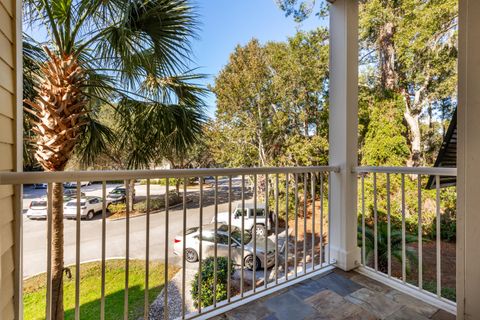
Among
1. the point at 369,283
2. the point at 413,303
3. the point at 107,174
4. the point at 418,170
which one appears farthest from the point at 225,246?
the point at 107,174

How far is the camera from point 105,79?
2.48 meters

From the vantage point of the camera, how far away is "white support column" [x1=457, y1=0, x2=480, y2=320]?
4.13 ft

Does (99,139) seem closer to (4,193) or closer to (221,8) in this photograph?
(4,193)

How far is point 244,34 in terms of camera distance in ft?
27.5

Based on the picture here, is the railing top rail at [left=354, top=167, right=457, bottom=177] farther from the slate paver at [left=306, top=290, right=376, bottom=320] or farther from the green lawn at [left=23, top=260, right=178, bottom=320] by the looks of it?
the green lawn at [left=23, top=260, right=178, bottom=320]

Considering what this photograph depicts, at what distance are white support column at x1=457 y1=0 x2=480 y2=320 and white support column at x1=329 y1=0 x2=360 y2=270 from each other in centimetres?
87

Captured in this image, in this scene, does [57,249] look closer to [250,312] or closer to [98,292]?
[250,312]

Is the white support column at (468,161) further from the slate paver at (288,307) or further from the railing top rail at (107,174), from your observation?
the railing top rail at (107,174)

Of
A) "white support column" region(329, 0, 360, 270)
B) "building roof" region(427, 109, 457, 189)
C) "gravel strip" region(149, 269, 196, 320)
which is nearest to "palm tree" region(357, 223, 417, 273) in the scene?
"building roof" region(427, 109, 457, 189)

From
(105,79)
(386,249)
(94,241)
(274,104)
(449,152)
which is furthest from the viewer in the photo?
(274,104)

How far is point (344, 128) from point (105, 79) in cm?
232

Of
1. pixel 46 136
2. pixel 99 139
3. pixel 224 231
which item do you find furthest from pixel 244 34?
pixel 46 136

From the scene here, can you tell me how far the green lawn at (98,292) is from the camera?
4.18 meters

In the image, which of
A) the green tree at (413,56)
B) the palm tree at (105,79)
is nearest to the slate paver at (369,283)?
the palm tree at (105,79)
